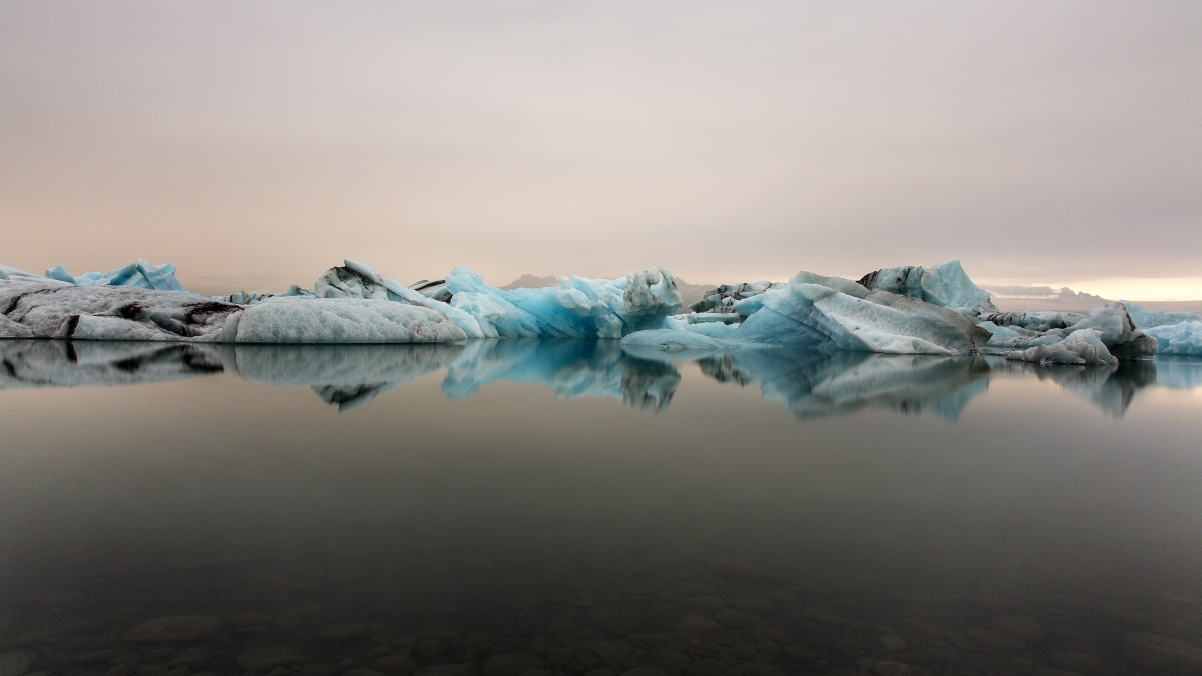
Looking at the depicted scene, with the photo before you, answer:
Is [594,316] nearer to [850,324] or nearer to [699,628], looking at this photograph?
[850,324]

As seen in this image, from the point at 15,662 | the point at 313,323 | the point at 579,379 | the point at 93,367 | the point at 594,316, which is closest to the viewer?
the point at 15,662

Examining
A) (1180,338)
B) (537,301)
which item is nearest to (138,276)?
(537,301)

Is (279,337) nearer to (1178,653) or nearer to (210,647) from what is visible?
(210,647)

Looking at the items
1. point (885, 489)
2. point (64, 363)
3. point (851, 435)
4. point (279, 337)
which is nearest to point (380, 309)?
point (279, 337)

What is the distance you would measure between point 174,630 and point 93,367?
19.8 ft

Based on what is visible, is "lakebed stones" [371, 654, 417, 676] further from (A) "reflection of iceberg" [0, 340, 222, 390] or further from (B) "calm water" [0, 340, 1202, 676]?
(A) "reflection of iceberg" [0, 340, 222, 390]

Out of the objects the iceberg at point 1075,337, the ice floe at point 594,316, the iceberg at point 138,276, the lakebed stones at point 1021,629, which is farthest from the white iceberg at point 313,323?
the iceberg at point 1075,337

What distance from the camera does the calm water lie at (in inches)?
39.8

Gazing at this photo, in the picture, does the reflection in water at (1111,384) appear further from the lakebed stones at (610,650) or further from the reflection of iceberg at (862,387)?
the lakebed stones at (610,650)

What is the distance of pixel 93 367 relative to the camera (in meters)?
5.57

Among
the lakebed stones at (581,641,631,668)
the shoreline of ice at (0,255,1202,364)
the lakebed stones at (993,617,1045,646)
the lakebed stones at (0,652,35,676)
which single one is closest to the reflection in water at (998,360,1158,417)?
the shoreline of ice at (0,255,1202,364)

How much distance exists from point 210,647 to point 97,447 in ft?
6.31

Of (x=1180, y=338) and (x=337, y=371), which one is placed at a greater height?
(x=337, y=371)

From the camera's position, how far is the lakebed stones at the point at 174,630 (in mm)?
1000
